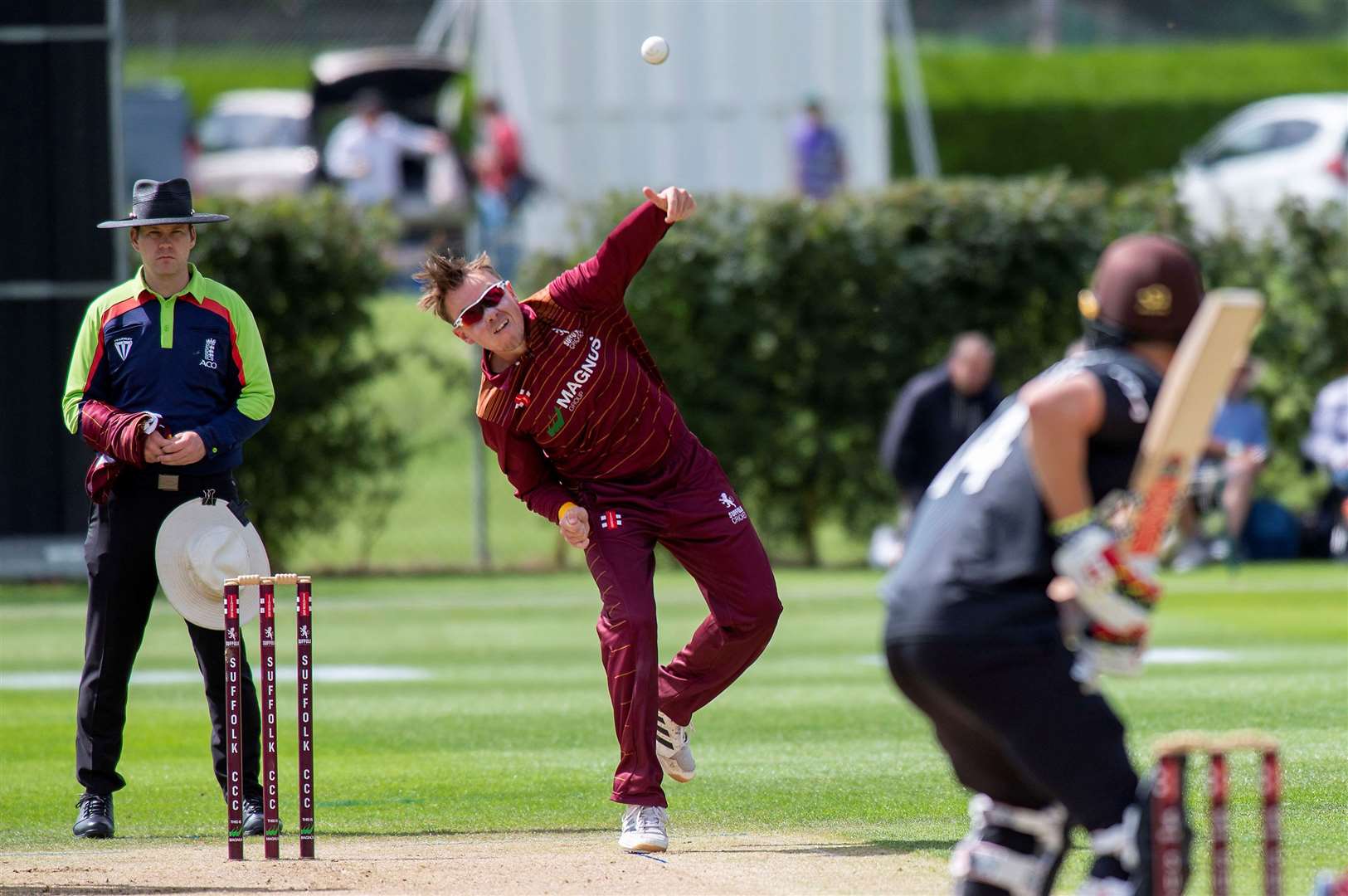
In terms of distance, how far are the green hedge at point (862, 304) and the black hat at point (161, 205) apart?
1084 centimetres

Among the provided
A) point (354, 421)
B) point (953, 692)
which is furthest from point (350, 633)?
point (953, 692)

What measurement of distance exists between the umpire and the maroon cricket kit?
1042 mm

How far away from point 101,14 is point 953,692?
13079mm

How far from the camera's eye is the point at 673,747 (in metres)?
7.19

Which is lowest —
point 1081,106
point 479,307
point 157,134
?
point 479,307

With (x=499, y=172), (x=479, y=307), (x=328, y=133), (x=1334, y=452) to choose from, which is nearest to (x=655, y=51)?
(x=479, y=307)

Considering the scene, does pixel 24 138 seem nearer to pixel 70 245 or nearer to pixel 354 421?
pixel 70 245

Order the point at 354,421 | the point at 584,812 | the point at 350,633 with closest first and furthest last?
the point at 584,812, the point at 350,633, the point at 354,421

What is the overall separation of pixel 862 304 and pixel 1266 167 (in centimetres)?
636

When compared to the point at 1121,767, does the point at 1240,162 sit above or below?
above

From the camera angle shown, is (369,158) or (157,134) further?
(157,134)

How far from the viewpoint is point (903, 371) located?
18.5 metres

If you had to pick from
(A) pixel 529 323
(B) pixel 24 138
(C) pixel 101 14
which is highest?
(C) pixel 101 14

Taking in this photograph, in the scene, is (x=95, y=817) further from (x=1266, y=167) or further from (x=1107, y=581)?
(x=1266, y=167)
